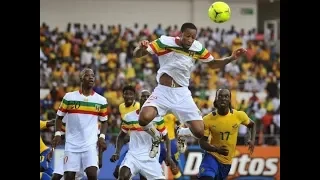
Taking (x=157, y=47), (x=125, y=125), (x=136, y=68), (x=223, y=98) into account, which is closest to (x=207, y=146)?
(x=223, y=98)

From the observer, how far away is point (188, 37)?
1237 cm

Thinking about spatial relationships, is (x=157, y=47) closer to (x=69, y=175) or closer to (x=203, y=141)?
(x=203, y=141)

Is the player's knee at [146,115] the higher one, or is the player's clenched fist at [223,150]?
the player's knee at [146,115]

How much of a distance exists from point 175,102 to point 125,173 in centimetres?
206

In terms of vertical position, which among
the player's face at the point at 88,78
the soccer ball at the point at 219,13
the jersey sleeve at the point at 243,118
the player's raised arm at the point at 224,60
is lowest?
the jersey sleeve at the point at 243,118

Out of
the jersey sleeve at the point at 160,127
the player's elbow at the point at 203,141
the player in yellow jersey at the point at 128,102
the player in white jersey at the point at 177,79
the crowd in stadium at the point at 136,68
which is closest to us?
the player in white jersey at the point at 177,79

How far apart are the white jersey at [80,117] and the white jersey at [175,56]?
4.90 feet

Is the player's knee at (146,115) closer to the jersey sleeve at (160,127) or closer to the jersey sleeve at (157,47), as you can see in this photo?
the jersey sleeve at (157,47)

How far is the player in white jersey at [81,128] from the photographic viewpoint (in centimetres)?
1331

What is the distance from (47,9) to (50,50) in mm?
4056

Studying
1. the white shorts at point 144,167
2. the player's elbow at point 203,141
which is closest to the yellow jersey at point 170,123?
the white shorts at point 144,167

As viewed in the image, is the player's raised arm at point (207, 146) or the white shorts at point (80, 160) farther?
the white shorts at point (80, 160)
